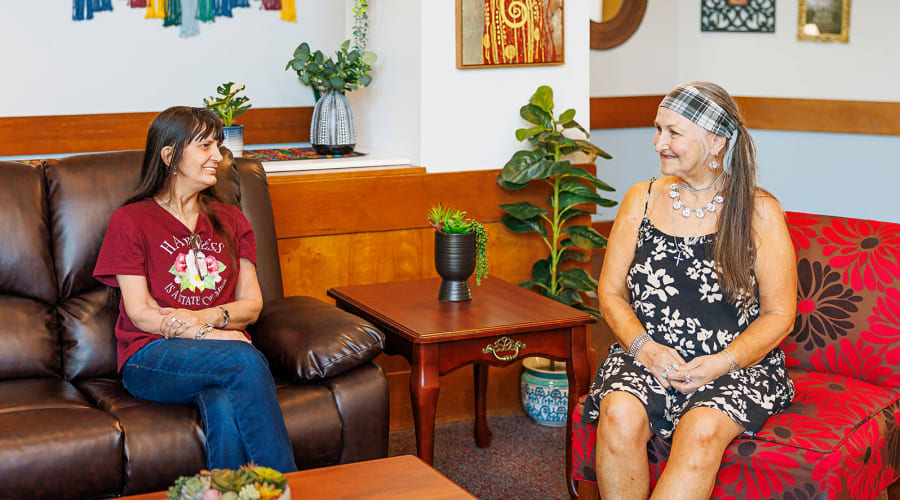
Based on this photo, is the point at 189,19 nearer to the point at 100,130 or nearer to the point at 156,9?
the point at 156,9

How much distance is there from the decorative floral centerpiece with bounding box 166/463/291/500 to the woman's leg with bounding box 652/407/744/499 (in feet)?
2.88

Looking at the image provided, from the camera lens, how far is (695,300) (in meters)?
2.39

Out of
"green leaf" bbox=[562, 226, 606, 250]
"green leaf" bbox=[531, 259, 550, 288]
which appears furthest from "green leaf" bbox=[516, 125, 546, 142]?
"green leaf" bbox=[531, 259, 550, 288]

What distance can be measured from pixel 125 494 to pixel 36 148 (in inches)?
83.4

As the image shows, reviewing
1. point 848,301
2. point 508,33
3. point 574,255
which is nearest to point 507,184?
point 574,255

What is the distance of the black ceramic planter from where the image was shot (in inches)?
112

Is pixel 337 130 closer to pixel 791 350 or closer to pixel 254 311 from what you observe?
pixel 254 311

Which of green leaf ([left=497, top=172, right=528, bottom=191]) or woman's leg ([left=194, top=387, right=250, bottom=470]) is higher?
green leaf ([left=497, top=172, right=528, bottom=191])

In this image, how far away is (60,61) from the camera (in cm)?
389

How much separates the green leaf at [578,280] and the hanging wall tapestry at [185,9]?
1.71m

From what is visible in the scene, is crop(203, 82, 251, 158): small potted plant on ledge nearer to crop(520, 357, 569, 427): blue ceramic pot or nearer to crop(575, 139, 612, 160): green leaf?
crop(575, 139, 612, 160): green leaf

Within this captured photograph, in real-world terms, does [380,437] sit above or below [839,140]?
below

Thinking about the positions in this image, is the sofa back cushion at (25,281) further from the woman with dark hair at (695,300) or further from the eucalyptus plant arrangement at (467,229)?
the woman with dark hair at (695,300)

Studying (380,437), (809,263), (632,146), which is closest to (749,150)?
(809,263)
